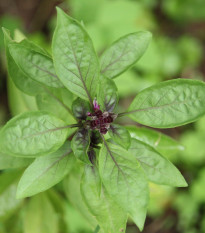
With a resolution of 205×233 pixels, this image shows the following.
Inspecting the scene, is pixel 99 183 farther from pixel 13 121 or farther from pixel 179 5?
pixel 179 5

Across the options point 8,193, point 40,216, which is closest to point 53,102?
point 8,193

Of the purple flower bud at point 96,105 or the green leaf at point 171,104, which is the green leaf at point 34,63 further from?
the green leaf at point 171,104

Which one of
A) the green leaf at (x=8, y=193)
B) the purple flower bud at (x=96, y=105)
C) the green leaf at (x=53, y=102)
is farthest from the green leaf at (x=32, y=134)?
the green leaf at (x=8, y=193)

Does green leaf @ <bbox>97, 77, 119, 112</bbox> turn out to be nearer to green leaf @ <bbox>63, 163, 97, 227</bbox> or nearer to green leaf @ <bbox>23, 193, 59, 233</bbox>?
green leaf @ <bbox>63, 163, 97, 227</bbox>

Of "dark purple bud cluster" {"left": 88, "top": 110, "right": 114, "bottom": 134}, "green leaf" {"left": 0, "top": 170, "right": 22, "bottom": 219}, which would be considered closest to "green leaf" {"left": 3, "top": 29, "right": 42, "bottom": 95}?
"dark purple bud cluster" {"left": 88, "top": 110, "right": 114, "bottom": 134}

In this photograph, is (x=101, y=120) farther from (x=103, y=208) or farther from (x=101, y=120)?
(x=103, y=208)
